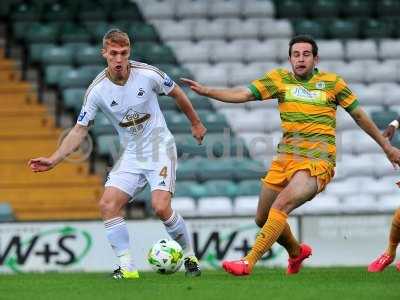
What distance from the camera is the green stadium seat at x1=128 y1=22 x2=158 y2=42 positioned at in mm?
Result: 18031

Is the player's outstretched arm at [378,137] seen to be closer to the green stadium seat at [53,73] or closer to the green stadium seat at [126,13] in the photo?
the green stadium seat at [53,73]

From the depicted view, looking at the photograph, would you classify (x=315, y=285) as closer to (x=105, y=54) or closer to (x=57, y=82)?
(x=105, y=54)

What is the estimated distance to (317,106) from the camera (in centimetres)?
931

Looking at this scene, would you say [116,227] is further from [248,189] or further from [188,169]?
[188,169]

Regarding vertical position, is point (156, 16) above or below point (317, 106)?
above

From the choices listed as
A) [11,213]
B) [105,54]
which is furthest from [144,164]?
[11,213]

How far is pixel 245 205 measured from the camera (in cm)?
1545

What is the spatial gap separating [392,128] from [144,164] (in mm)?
2184

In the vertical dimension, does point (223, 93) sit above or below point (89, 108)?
above

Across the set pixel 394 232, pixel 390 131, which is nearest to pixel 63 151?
pixel 390 131

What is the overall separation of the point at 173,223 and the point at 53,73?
8.15m

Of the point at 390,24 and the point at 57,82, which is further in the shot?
the point at 390,24

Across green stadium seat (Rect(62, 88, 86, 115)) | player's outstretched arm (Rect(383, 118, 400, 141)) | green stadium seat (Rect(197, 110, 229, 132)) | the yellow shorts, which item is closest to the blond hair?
the yellow shorts

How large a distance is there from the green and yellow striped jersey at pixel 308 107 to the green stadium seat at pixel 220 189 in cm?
636
